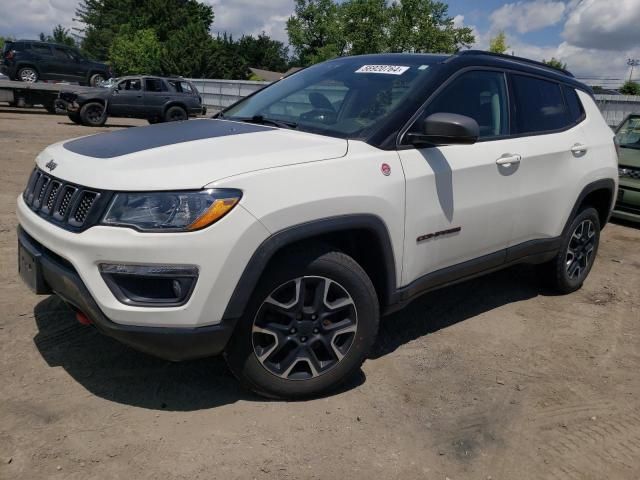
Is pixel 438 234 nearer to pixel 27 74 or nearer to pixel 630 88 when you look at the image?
pixel 27 74

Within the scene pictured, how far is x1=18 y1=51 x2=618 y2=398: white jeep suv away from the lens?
2.50m

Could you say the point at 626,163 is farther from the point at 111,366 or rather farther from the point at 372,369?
the point at 111,366

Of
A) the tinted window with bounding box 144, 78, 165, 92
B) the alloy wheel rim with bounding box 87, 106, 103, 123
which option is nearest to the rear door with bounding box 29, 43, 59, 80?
the tinted window with bounding box 144, 78, 165, 92

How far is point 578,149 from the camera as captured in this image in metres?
4.37

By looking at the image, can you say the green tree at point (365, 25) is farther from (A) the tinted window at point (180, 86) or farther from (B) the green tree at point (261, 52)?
(A) the tinted window at point (180, 86)

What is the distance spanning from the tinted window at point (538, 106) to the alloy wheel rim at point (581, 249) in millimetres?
896

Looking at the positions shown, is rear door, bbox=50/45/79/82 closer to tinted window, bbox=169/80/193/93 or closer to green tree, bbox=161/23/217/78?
tinted window, bbox=169/80/193/93

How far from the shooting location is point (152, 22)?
66.3m

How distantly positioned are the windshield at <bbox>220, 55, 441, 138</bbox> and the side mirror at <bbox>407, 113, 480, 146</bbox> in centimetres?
22

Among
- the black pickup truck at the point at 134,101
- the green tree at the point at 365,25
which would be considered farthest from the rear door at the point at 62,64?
the green tree at the point at 365,25

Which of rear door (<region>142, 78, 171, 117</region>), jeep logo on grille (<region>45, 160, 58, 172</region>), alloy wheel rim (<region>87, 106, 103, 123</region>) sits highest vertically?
jeep logo on grille (<region>45, 160, 58, 172</region>)

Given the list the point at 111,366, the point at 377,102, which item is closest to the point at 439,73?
the point at 377,102

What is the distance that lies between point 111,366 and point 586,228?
373 cm

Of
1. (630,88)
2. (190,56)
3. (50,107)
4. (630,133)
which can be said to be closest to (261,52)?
(190,56)
